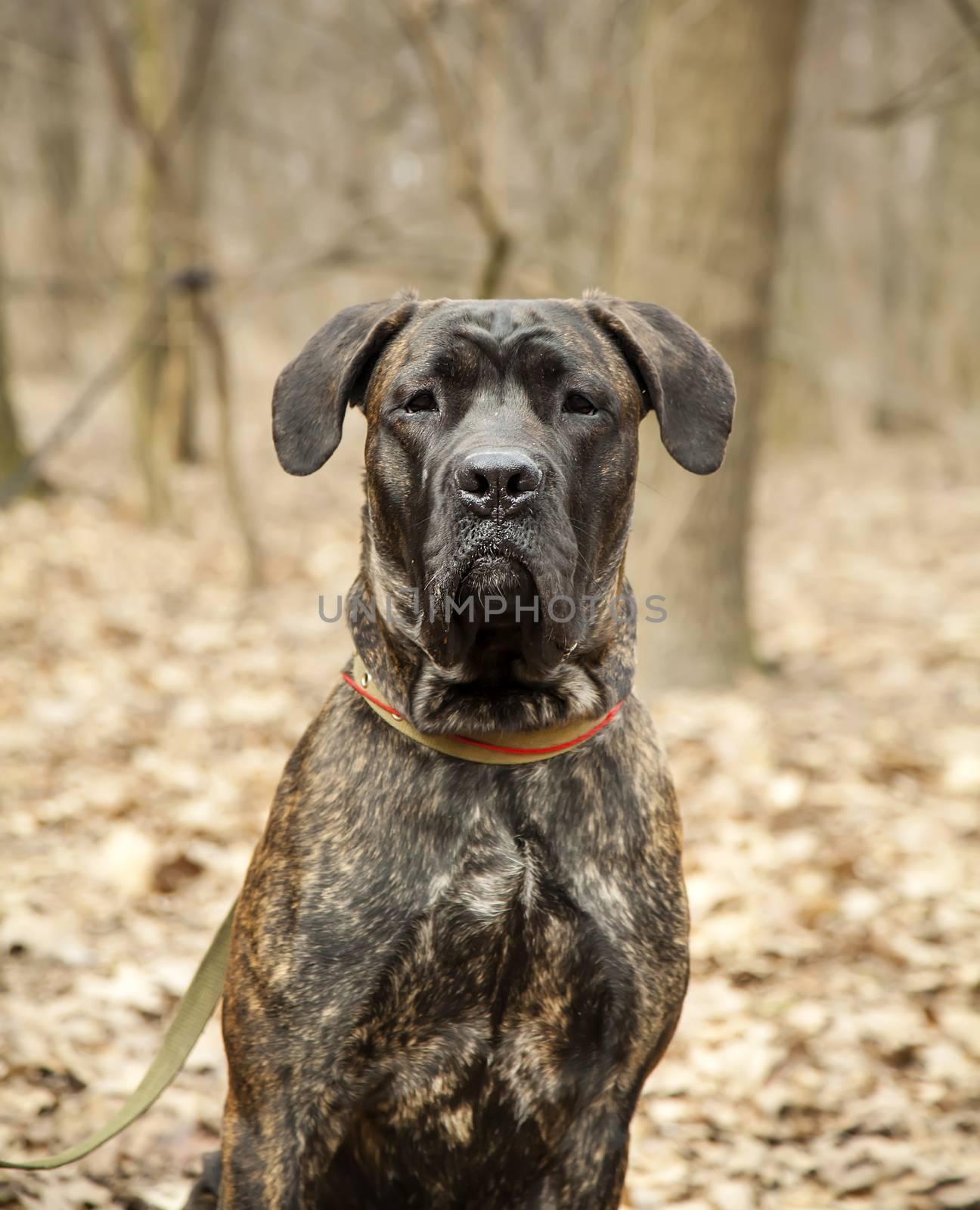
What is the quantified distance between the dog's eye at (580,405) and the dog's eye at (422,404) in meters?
0.29

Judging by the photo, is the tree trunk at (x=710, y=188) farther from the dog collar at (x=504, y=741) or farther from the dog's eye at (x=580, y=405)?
the dog collar at (x=504, y=741)

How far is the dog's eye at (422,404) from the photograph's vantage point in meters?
2.68

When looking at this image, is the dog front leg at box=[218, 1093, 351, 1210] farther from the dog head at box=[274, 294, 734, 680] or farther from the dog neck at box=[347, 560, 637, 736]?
the dog head at box=[274, 294, 734, 680]

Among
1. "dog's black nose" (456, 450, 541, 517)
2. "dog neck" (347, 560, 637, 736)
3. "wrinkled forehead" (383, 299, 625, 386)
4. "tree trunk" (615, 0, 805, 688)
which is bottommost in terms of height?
"dog neck" (347, 560, 637, 736)

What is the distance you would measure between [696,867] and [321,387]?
2920mm

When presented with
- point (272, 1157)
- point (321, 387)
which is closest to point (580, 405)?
point (321, 387)

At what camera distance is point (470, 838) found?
249 cm

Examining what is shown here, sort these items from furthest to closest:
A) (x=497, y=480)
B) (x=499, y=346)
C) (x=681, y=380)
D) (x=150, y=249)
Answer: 1. (x=150, y=249)
2. (x=681, y=380)
3. (x=499, y=346)
4. (x=497, y=480)

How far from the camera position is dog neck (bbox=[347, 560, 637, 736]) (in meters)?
2.62

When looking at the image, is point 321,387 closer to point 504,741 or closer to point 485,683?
point 485,683

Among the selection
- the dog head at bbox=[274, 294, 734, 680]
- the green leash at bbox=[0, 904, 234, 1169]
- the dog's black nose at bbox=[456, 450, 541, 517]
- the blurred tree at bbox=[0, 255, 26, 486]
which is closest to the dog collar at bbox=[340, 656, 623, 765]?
the dog head at bbox=[274, 294, 734, 680]

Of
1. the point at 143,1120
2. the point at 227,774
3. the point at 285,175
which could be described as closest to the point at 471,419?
the point at 143,1120

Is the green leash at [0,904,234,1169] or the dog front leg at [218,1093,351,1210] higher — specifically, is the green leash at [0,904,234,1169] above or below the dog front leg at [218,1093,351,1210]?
above

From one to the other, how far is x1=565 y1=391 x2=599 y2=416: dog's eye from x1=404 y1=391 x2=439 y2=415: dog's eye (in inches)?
11.3
